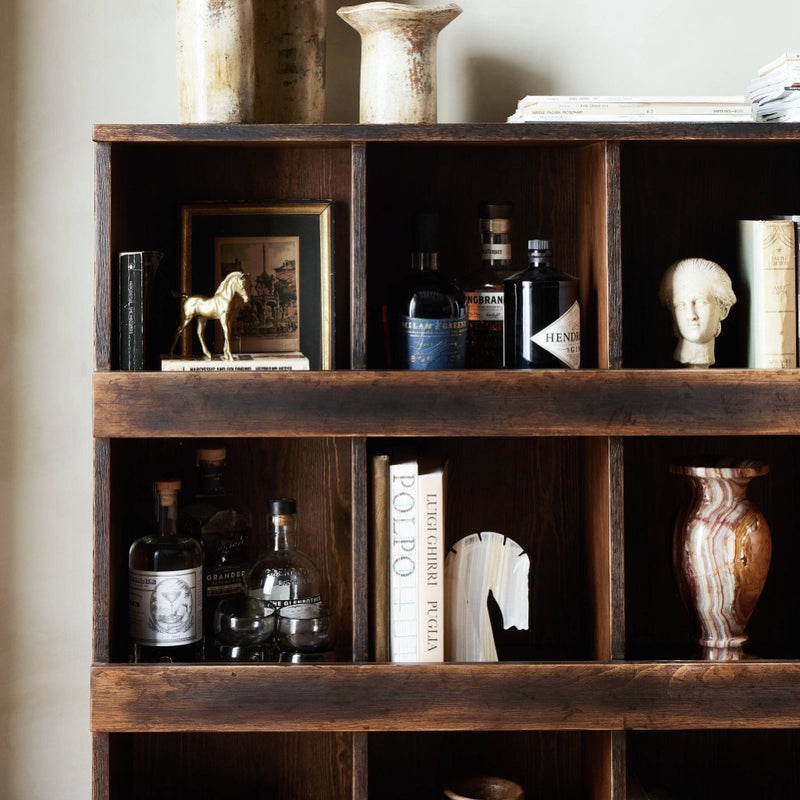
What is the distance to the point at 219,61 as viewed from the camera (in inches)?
58.7

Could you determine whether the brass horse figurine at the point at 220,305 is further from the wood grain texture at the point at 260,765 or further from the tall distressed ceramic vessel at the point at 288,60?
the wood grain texture at the point at 260,765

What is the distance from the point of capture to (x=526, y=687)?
4.75ft

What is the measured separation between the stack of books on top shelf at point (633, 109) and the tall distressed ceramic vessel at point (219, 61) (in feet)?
1.49

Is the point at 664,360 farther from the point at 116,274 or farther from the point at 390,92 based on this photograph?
the point at 116,274

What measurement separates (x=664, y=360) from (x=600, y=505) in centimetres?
35

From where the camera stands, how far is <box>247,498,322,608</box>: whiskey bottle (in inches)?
61.7

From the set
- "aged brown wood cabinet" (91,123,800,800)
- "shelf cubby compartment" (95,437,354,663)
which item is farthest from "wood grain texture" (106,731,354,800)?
"shelf cubby compartment" (95,437,354,663)

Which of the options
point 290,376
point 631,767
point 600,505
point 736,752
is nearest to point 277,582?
point 290,376

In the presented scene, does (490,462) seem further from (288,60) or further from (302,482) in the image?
(288,60)

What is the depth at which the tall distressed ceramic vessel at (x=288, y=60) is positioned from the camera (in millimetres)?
1594

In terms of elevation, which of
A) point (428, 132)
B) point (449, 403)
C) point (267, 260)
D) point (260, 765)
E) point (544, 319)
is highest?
point (428, 132)

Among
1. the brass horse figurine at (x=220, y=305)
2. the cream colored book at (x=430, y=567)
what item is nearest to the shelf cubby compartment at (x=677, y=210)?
the cream colored book at (x=430, y=567)

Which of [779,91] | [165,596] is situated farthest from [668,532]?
[165,596]

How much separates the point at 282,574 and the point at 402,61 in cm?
85
